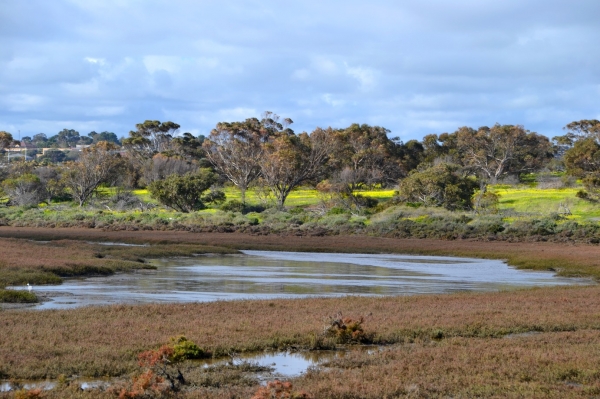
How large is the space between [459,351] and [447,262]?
32.5 meters

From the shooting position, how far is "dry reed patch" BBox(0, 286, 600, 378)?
15055 mm

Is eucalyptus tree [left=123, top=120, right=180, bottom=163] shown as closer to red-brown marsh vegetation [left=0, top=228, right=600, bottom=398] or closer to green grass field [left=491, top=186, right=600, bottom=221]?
green grass field [left=491, top=186, right=600, bottom=221]

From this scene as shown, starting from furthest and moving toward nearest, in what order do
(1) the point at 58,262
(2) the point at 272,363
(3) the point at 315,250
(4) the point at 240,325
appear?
(3) the point at 315,250 < (1) the point at 58,262 < (4) the point at 240,325 < (2) the point at 272,363

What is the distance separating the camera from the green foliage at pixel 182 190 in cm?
8575

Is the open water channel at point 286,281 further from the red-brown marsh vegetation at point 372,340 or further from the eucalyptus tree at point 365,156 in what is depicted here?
the eucalyptus tree at point 365,156

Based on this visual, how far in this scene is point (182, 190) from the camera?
282ft

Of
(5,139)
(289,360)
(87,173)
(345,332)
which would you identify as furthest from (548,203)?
(5,139)

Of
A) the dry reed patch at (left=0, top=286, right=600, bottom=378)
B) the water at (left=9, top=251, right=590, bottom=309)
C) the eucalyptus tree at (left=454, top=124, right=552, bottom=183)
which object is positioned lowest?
the water at (left=9, top=251, right=590, bottom=309)

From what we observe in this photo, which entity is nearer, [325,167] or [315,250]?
[315,250]

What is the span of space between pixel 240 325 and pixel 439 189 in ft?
206

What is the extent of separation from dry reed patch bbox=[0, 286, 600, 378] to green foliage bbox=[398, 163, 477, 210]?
53.7 m

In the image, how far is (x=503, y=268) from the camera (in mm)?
43750

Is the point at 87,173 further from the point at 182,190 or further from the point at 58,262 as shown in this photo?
the point at 58,262

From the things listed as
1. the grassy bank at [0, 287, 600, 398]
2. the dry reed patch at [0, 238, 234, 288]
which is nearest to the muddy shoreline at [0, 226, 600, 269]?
the dry reed patch at [0, 238, 234, 288]
